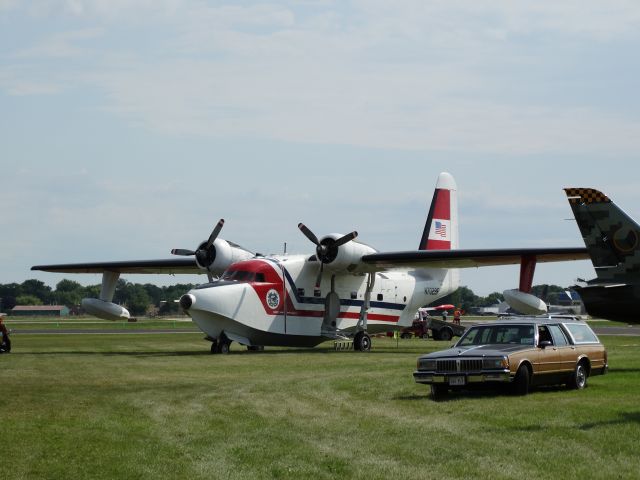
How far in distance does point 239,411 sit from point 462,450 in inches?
228

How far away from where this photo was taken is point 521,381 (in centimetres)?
1964

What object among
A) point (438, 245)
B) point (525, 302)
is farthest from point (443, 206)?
point (525, 302)

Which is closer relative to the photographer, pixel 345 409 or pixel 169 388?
pixel 345 409

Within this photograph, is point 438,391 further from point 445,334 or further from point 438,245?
point 445,334

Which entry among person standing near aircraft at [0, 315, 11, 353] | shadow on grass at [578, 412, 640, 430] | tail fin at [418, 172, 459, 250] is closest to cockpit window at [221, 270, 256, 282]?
person standing near aircraft at [0, 315, 11, 353]

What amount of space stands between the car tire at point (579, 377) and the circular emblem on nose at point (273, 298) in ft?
60.3

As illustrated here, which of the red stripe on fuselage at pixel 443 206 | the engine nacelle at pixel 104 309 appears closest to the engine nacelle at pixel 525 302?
the red stripe on fuselage at pixel 443 206

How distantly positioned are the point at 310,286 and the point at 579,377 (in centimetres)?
2003

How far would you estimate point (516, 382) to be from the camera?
19.6 metres

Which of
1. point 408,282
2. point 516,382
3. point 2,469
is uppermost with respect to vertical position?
point 408,282

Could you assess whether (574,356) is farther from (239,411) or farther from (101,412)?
(101,412)

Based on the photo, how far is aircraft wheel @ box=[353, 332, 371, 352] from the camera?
41469 mm

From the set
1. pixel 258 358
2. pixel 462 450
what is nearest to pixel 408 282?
pixel 258 358

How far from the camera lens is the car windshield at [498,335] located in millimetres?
20844
